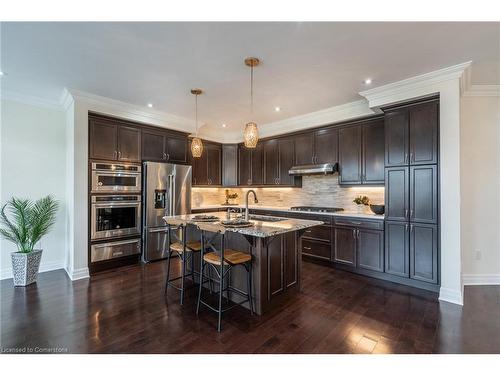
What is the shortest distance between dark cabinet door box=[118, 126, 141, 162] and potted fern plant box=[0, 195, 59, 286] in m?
1.29

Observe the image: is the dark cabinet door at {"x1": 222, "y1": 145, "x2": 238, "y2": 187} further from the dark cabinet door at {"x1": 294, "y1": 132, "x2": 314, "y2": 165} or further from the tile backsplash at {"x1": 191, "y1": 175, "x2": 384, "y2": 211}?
the dark cabinet door at {"x1": 294, "y1": 132, "x2": 314, "y2": 165}

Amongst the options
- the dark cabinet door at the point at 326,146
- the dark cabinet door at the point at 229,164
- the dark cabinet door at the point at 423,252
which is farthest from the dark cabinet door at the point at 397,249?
the dark cabinet door at the point at 229,164

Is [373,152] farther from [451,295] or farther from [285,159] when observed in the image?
[451,295]

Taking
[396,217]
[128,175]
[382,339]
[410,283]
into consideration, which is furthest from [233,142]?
[382,339]

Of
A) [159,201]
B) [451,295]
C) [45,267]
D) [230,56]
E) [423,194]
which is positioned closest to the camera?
[230,56]

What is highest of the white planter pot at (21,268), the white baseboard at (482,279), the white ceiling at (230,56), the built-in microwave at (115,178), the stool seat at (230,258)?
the white ceiling at (230,56)

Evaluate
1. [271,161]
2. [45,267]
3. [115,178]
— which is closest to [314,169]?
[271,161]

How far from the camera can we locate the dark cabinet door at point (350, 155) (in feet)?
14.0

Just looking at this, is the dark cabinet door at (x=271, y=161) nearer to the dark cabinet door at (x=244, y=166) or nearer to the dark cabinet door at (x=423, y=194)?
the dark cabinet door at (x=244, y=166)

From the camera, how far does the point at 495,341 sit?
2.13 metres

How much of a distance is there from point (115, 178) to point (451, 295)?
16.4 feet

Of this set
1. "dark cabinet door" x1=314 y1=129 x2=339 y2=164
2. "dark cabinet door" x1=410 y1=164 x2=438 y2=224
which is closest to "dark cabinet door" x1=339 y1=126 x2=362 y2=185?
"dark cabinet door" x1=314 y1=129 x2=339 y2=164

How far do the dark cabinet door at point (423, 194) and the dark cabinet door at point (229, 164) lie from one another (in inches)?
153

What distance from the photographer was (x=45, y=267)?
400 centimetres
